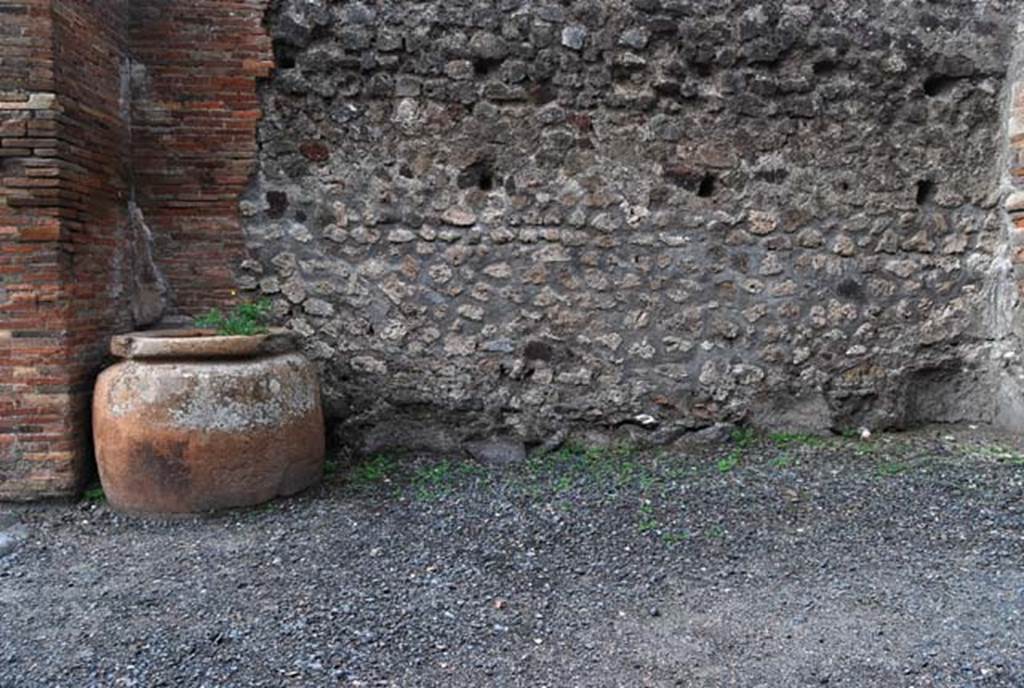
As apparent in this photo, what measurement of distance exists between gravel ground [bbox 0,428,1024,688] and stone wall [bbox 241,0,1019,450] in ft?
1.83

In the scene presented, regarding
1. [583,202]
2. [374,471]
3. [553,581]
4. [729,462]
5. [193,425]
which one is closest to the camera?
[553,581]

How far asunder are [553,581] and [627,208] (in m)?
2.47

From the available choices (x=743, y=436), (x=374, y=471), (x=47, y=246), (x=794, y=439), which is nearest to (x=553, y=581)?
(x=374, y=471)

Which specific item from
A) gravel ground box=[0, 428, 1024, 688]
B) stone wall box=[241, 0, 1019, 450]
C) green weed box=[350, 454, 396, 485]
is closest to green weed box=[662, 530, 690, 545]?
gravel ground box=[0, 428, 1024, 688]

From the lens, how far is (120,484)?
3998 millimetres

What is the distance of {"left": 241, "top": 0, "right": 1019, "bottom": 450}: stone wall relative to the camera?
4.84 meters

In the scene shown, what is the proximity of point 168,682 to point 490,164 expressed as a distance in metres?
3.30

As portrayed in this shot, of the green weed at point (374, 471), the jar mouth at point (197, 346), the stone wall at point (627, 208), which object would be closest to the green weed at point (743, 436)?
the stone wall at point (627, 208)

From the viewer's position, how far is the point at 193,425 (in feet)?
12.8

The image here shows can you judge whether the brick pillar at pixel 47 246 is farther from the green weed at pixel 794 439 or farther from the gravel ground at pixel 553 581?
the green weed at pixel 794 439

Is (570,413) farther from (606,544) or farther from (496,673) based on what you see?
(496,673)

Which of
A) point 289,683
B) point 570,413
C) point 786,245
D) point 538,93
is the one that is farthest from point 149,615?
point 786,245

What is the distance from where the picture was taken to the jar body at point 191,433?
3898 millimetres

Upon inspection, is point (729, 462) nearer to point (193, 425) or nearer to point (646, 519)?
point (646, 519)
